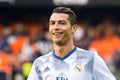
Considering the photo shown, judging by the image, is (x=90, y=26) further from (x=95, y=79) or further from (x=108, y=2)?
(x=95, y=79)

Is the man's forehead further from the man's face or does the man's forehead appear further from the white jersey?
the white jersey

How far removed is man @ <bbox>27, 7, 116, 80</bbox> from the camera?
5.04 metres

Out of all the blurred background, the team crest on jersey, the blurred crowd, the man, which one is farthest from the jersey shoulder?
the blurred crowd

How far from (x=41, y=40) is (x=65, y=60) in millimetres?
12198

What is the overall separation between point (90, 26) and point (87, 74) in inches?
518

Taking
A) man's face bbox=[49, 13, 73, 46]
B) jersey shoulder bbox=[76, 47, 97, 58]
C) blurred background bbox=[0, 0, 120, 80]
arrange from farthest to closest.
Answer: blurred background bbox=[0, 0, 120, 80], jersey shoulder bbox=[76, 47, 97, 58], man's face bbox=[49, 13, 73, 46]

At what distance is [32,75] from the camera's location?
5.13m

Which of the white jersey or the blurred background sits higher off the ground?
the white jersey

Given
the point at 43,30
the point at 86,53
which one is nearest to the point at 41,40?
the point at 43,30

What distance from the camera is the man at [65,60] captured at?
5.04 meters

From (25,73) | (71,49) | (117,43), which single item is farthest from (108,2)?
(71,49)

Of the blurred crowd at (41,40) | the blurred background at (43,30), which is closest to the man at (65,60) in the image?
the blurred background at (43,30)

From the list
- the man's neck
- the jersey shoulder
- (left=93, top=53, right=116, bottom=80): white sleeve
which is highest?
the man's neck

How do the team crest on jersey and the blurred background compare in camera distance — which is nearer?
the team crest on jersey
